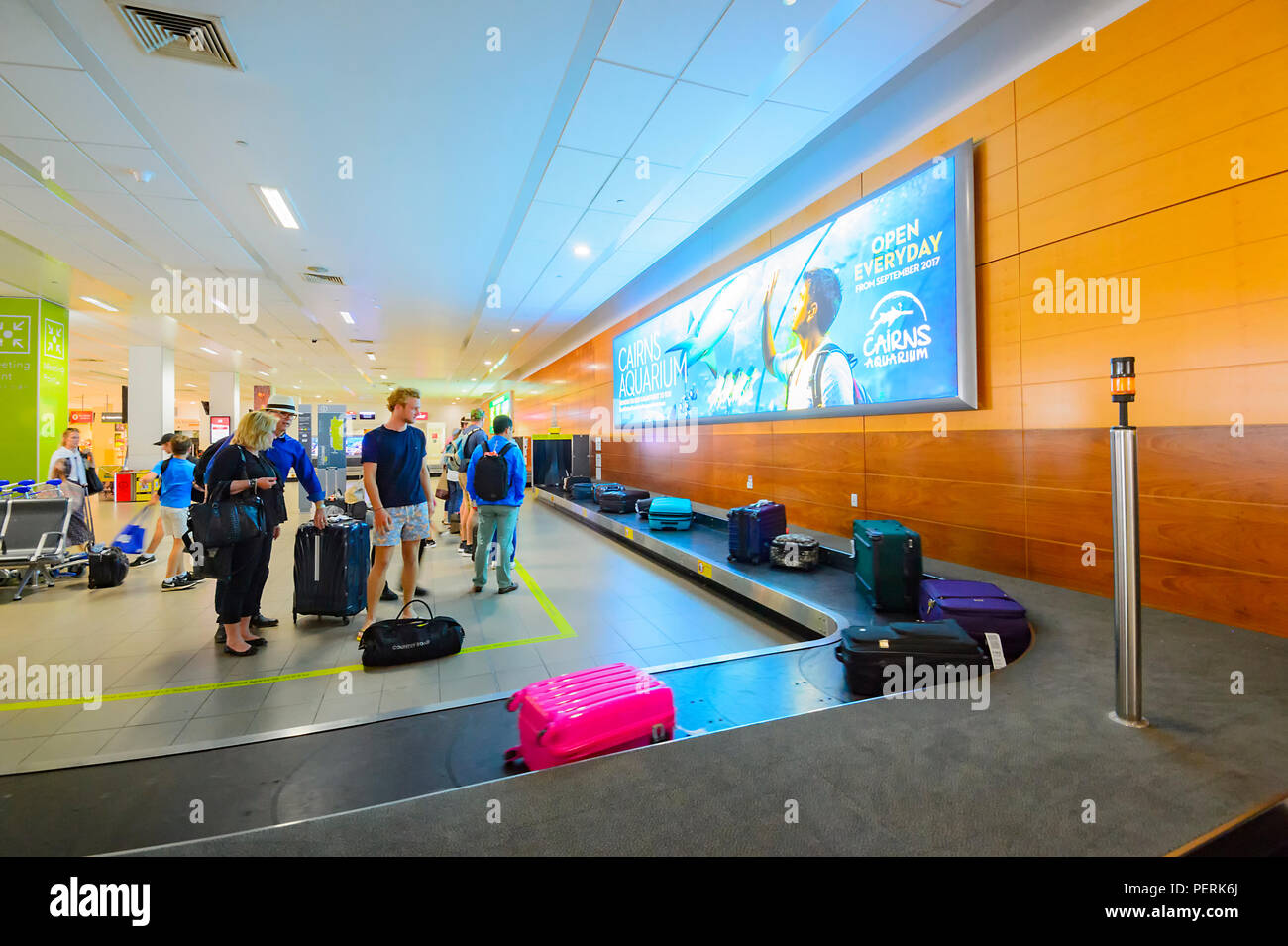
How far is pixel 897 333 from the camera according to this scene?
5258 mm

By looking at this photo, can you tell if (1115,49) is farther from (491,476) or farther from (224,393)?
(224,393)

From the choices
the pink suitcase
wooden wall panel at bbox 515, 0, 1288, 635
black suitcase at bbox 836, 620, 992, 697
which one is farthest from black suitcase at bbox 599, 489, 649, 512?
the pink suitcase

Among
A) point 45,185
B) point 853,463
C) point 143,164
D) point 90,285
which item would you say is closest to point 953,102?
point 853,463

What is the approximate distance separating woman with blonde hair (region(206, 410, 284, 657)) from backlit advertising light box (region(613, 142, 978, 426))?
206 inches

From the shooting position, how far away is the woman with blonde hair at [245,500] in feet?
12.5

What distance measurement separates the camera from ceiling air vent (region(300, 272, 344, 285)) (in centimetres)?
909

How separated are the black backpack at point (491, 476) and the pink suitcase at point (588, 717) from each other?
294 centimetres

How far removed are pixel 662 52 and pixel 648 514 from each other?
5.43 m

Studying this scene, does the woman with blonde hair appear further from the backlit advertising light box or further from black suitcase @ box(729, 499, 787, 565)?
the backlit advertising light box

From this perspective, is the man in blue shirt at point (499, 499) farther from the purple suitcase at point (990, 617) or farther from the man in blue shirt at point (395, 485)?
the purple suitcase at point (990, 617)

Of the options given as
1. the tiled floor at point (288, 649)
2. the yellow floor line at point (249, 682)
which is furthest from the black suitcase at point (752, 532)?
the yellow floor line at point (249, 682)

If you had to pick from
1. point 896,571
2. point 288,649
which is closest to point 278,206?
point 288,649

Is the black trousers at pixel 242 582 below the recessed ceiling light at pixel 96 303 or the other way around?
below
